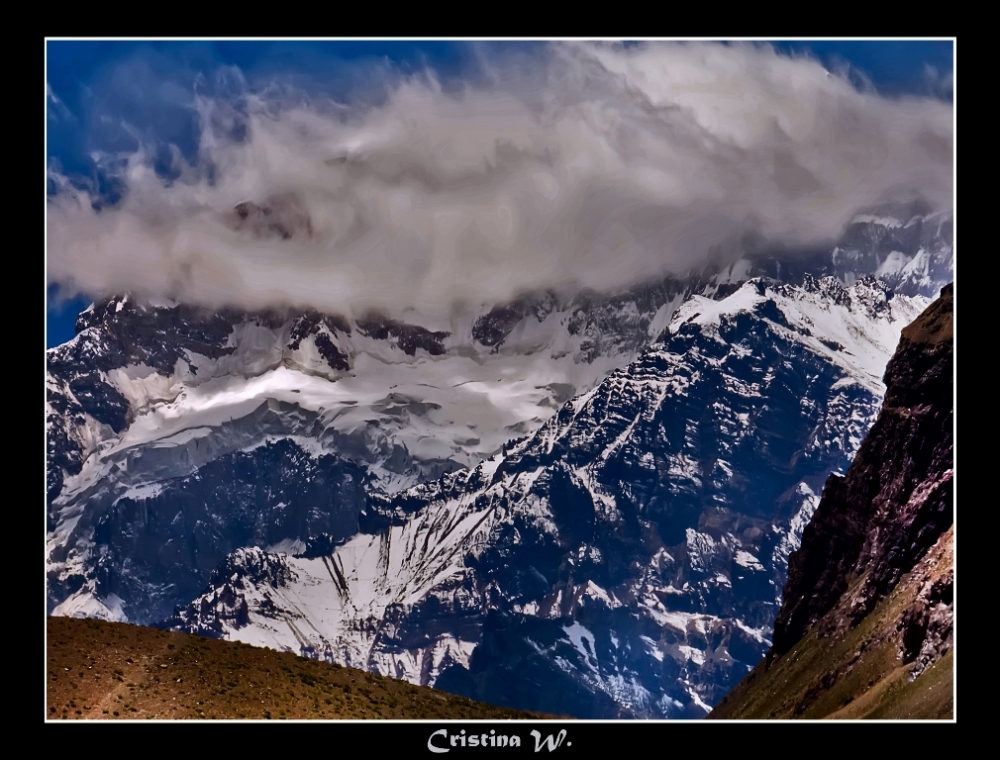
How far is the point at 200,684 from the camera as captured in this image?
4801 inches

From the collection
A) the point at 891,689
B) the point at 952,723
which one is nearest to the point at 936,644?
the point at 891,689

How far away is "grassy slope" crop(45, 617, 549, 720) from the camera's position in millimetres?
117875

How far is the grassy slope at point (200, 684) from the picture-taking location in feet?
387
